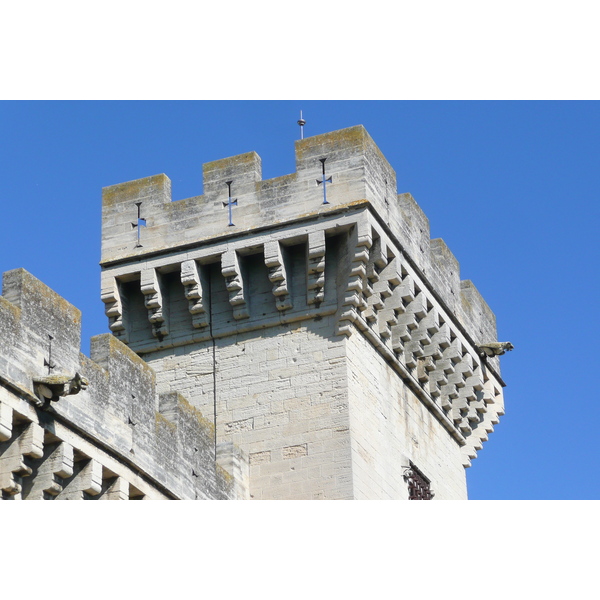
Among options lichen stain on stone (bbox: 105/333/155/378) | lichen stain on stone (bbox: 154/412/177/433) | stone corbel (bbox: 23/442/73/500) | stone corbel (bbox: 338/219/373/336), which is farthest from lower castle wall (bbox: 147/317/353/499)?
stone corbel (bbox: 23/442/73/500)

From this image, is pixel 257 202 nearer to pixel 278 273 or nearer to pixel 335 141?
pixel 278 273

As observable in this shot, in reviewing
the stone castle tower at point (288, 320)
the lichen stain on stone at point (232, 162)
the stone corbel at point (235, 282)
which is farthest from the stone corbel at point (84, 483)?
the lichen stain on stone at point (232, 162)

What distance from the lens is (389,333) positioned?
20875mm

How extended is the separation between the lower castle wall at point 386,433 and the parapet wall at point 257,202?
161 cm

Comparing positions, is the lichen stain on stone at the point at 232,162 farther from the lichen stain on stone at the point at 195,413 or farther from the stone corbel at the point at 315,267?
the lichen stain on stone at the point at 195,413

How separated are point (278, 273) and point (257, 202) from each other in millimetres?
1006

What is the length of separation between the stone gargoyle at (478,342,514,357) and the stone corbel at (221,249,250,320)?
4.78m

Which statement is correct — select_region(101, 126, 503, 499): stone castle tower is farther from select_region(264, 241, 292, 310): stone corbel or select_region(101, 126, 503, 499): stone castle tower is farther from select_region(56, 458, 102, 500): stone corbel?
select_region(56, 458, 102, 500): stone corbel

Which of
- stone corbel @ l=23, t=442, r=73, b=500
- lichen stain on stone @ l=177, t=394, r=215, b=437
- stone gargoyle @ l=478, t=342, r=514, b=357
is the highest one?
stone gargoyle @ l=478, t=342, r=514, b=357

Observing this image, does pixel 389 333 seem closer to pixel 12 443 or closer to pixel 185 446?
pixel 185 446

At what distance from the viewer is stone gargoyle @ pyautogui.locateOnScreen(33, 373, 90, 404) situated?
49.0ft

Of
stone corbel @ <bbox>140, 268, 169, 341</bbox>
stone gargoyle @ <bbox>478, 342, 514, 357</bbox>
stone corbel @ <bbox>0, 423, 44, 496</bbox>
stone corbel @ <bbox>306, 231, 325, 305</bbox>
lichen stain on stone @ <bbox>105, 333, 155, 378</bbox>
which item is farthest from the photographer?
stone gargoyle @ <bbox>478, 342, 514, 357</bbox>

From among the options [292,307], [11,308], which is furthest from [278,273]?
[11,308]

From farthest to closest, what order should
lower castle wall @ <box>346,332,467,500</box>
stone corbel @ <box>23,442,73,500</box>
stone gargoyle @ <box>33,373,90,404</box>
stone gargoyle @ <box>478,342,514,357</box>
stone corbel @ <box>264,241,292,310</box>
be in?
stone gargoyle @ <box>478,342,514,357</box> < stone corbel @ <box>264,241,292,310</box> < lower castle wall @ <box>346,332,467,500</box> < stone corbel @ <box>23,442,73,500</box> < stone gargoyle @ <box>33,373,90,404</box>
